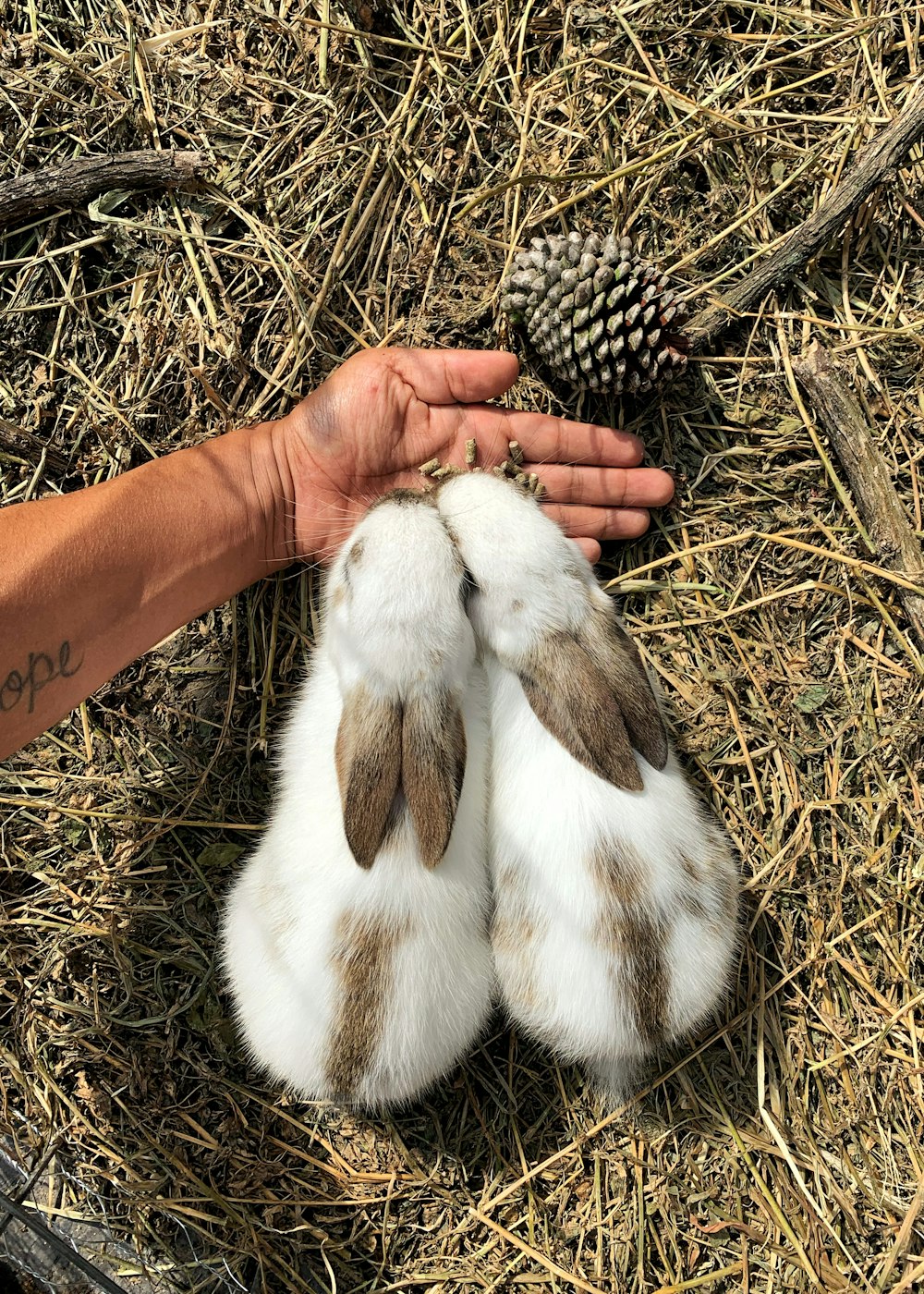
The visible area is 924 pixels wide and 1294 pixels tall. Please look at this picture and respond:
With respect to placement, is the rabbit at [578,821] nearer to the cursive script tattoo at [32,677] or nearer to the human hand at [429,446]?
the human hand at [429,446]

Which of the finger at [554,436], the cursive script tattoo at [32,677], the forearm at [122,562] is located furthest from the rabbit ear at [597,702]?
the cursive script tattoo at [32,677]

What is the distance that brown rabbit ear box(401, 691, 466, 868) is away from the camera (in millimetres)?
2314

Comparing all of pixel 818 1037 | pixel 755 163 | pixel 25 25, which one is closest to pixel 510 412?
pixel 755 163

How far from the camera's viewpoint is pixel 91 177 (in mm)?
2861

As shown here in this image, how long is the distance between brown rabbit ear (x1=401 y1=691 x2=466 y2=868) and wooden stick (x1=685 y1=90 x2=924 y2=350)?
149cm

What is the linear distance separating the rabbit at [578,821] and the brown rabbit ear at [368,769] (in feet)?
1.31

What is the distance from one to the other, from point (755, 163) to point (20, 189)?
7.68 feet

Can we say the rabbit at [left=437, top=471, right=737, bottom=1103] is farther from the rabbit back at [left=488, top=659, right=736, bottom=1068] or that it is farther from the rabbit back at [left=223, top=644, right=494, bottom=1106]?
the rabbit back at [left=223, top=644, right=494, bottom=1106]

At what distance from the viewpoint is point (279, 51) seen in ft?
9.43

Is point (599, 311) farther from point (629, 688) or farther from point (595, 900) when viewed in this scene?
point (595, 900)

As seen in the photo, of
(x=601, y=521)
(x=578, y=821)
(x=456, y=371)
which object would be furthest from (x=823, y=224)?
(x=578, y=821)

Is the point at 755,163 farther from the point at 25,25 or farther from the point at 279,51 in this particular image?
the point at 25,25

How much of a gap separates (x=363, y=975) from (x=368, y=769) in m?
0.55

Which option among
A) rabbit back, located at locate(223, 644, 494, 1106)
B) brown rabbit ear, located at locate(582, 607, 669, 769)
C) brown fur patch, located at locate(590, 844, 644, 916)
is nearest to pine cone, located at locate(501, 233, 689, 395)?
brown rabbit ear, located at locate(582, 607, 669, 769)
